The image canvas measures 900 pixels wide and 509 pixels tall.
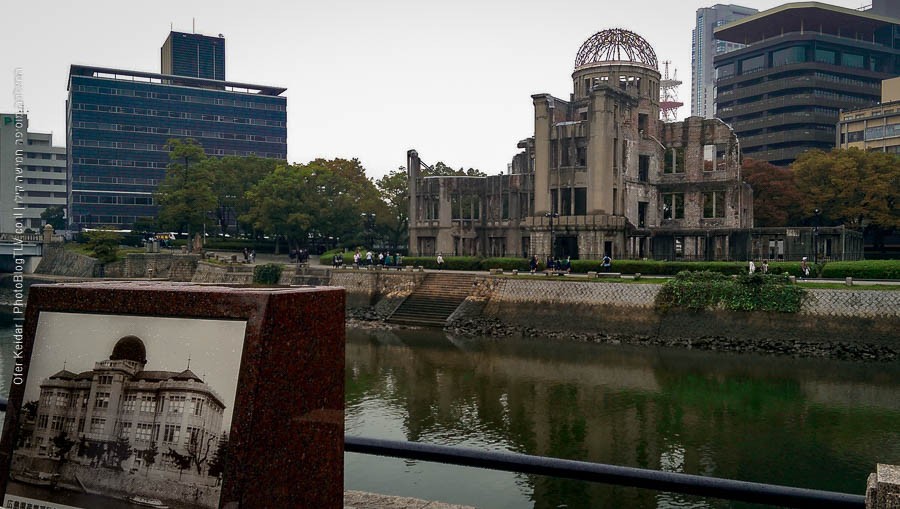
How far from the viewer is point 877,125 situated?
97000 millimetres

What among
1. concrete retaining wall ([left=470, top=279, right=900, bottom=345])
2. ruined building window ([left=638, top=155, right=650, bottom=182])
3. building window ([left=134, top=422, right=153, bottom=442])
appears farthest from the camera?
ruined building window ([left=638, top=155, right=650, bottom=182])

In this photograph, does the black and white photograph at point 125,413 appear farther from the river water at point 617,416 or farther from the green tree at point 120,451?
the river water at point 617,416

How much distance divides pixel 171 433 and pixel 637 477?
292cm

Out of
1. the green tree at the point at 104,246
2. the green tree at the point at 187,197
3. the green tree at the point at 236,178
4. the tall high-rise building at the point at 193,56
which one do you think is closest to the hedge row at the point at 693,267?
the green tree at the point at 187,197

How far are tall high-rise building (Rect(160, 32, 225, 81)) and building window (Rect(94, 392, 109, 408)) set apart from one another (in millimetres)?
163929

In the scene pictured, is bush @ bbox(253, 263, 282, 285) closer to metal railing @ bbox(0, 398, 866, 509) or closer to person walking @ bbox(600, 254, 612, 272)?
person walking @ bbox(600, 254, 612, 272)

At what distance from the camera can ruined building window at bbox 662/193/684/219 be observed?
71000mm

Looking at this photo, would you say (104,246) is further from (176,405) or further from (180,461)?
(180,461)

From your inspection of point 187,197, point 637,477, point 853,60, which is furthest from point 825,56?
point 637,477

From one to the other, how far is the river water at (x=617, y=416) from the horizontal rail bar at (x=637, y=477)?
12.2 m

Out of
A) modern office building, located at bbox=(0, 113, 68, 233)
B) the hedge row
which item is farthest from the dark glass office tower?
the hedge row

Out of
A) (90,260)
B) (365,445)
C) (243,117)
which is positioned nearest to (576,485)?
(365,445)

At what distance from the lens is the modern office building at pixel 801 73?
109 metres

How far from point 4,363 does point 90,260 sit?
139 ft
